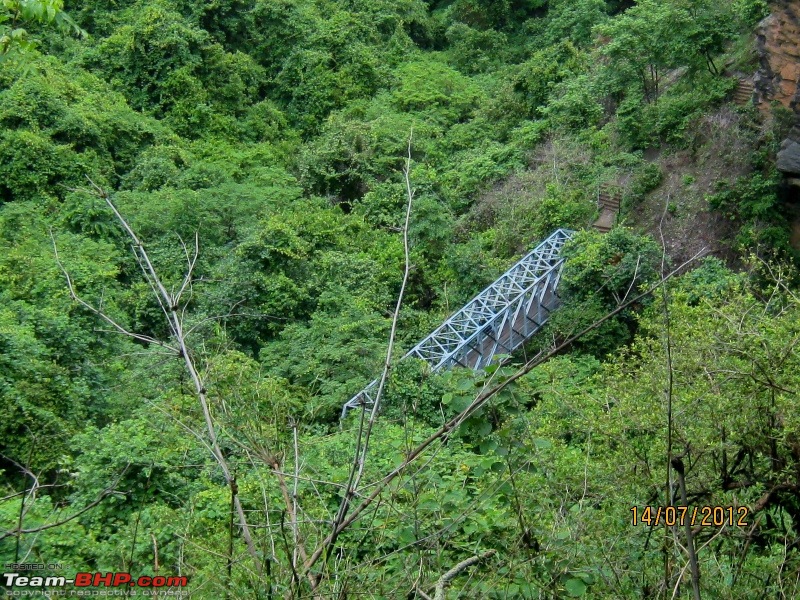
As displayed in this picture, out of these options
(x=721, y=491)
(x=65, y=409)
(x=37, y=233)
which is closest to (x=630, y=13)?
(x=37, y=233)

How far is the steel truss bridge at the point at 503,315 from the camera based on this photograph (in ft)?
39.3

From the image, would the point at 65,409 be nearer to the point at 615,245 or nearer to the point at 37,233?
the point at 37,233

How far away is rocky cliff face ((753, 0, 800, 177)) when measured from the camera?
13.7 metres

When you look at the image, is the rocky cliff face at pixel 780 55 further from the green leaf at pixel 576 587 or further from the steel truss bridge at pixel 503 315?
the green leaf at pixel 576 587

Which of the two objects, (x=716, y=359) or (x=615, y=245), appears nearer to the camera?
(x=716, y=359)

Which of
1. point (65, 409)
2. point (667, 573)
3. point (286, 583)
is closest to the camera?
point (286, 583)

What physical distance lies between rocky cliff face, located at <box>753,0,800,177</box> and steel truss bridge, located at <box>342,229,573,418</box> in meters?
3.79

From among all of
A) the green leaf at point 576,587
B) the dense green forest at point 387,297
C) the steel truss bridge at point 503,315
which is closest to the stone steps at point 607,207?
the dense green forest at point 387,297

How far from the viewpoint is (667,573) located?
3.37 meters

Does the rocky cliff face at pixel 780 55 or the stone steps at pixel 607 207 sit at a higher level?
the rocky cliff face at pixel 780 55

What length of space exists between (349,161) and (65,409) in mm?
9157

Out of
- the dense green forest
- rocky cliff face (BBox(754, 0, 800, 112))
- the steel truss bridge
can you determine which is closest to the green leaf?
the dense green forest

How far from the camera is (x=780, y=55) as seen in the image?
1380 cm

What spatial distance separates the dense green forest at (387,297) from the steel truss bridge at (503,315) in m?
0.38
